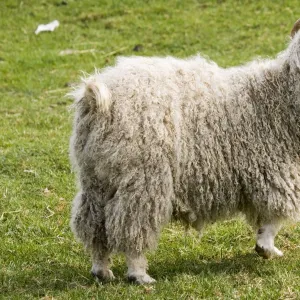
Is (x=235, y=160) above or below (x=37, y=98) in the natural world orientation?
above

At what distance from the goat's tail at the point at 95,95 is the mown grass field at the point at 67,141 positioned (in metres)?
1.18

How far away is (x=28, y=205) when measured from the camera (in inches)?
257

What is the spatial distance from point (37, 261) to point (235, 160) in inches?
64.9

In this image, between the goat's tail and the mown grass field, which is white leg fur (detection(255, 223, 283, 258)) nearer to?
the mown grass field

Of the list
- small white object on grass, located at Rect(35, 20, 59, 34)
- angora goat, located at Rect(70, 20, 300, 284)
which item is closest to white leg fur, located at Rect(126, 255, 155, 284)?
angora goat, located at Rect(70, 20, 300, 284)

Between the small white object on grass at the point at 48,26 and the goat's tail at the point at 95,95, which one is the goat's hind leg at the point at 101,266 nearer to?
the goat's tail at the point at 95,95

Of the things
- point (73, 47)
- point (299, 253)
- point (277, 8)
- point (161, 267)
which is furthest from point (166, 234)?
point (277, 8)

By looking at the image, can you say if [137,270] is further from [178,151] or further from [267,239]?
[267,239]

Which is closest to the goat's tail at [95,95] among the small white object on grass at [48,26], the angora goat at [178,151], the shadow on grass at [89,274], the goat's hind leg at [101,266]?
the angora goat at [178,151]

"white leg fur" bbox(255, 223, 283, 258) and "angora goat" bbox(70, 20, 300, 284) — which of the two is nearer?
"angora goat" bbox(70, 20, 300, 284)

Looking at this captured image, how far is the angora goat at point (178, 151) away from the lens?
4801 millimetres

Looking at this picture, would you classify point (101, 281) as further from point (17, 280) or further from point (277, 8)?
point (277, 8)

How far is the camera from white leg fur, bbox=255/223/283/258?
5.30m

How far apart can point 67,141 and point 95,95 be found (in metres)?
3.46
